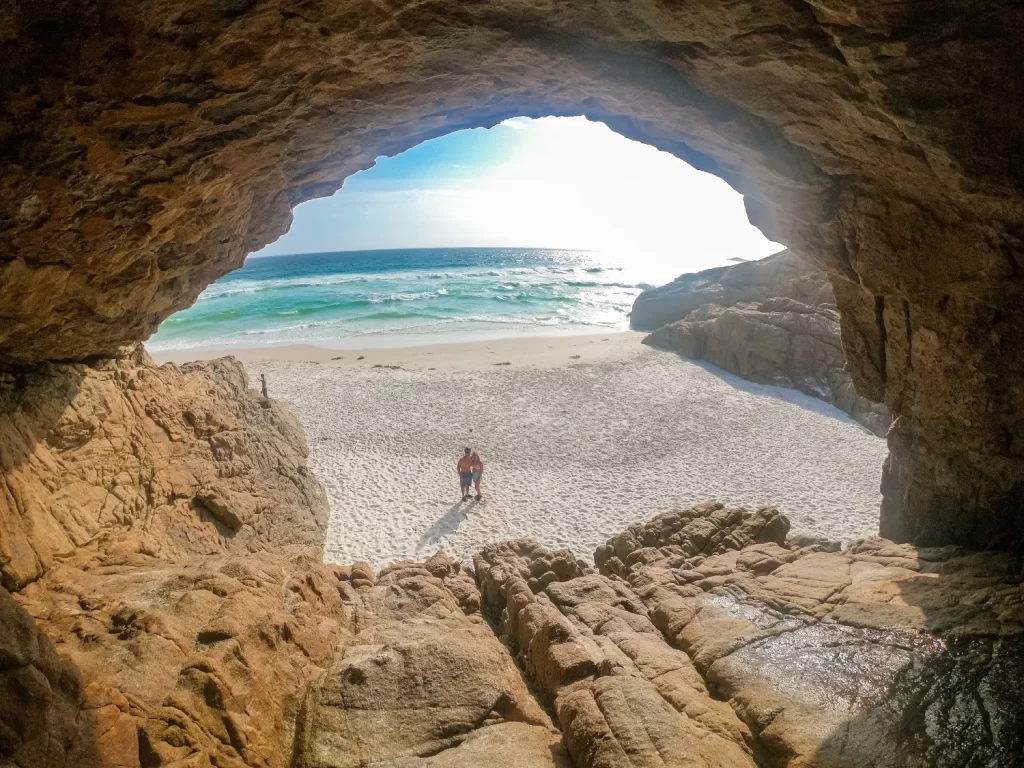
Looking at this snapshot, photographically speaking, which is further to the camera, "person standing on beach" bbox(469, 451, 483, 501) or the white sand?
"person standing on beach" bbox(469, 451, 483, 501)

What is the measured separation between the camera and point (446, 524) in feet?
40.7

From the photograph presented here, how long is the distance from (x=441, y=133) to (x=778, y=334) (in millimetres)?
17337

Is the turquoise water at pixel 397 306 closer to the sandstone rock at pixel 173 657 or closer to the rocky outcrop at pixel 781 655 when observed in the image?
the sandstone rock at pixel 173 657

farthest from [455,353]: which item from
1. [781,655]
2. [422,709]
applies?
[422,709]

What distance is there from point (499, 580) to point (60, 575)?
5.19m

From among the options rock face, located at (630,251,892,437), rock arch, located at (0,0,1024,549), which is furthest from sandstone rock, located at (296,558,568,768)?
rock face, located at (630,251,892,437)

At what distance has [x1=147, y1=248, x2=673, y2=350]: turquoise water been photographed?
37250 millimetres

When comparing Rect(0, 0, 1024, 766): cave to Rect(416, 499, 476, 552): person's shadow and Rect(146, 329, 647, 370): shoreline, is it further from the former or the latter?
Rect(146, 329, 647, 370): shoreline

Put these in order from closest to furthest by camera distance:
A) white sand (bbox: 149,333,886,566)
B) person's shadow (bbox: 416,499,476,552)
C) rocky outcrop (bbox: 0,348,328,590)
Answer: rocky outcrop (bbox: 0,348,328,590), person's shadow (bbox: 416,499,476,552), white sand (bbox: 149,333,886,566)

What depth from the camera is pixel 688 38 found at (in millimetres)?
5230

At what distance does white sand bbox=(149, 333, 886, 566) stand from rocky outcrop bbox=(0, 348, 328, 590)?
2.26m

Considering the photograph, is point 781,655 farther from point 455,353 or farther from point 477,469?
point 455,353

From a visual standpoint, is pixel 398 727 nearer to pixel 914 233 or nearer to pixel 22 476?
pixel 22 476

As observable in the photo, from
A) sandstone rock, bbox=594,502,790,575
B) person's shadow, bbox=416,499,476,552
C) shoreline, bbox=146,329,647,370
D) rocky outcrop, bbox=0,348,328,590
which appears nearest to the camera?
rocky outcrop, bbox=0,348,328,590
